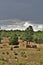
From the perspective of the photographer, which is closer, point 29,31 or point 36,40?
point 36,40

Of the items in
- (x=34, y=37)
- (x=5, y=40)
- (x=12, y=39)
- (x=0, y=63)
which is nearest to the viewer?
(x=0, y=63)

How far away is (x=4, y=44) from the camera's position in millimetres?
63438

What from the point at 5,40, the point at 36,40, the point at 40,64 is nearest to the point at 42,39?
the point at 36,40

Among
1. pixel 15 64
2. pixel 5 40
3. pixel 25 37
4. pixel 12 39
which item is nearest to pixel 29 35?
pixel 25 37

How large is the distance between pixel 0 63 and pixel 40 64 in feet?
13.9

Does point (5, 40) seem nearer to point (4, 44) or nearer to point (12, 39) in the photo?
point (4, 44)

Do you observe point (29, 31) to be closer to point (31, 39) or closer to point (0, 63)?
point (31, 39)

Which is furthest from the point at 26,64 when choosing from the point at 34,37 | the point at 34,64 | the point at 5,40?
the point at 34,37

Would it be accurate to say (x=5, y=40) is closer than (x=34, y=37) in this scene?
Yes

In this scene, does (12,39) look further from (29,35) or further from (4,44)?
(4,44)

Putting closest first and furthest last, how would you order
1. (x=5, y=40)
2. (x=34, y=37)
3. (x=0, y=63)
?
(x=0, y=63), (x=5, y=40), (x=34, y=37)

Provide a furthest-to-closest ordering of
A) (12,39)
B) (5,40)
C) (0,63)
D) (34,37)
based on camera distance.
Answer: (34,37) < (12,39) < (5,40) < (0,63)

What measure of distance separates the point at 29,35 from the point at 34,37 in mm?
1538

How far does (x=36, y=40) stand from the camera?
3866 inches
